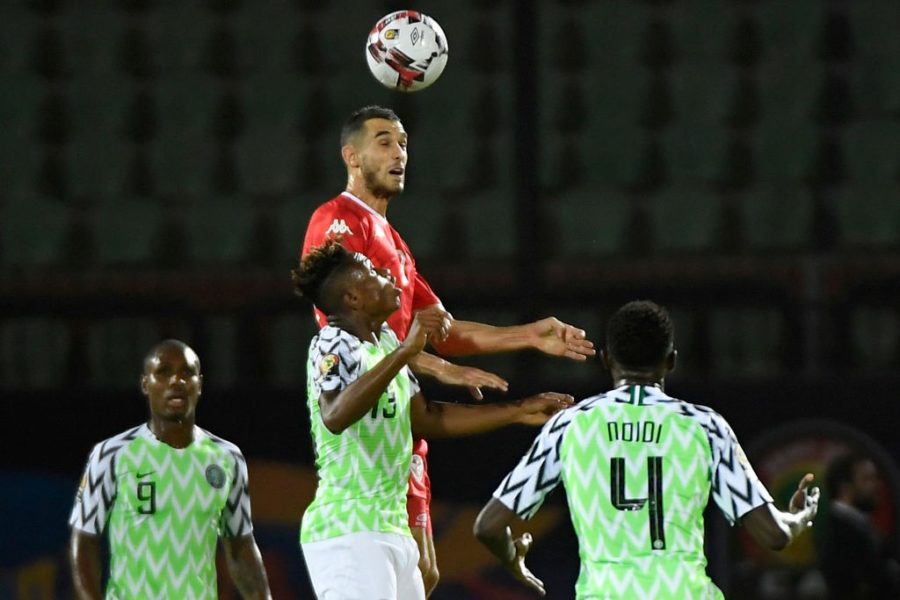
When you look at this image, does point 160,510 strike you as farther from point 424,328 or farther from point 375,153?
point 375,153

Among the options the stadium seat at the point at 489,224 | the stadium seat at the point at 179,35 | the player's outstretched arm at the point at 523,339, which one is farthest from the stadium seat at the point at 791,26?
the player's outstretched arm at the point at 523,339

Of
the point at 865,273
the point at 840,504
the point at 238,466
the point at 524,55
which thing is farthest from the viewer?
the point at 865,273

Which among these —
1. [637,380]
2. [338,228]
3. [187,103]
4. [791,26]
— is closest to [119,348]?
[187,103]

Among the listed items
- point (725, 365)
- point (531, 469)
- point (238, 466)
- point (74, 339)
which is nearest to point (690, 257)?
point (725, 365)

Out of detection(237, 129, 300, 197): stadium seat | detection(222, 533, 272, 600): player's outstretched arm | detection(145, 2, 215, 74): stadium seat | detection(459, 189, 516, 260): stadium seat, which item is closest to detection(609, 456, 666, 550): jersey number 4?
detection(222, 533, 272, 600): player's outstretched arm

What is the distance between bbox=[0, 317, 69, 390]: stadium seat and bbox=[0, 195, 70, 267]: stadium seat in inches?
39.5

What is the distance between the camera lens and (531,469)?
4078mm

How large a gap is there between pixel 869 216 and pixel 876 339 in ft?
3.67

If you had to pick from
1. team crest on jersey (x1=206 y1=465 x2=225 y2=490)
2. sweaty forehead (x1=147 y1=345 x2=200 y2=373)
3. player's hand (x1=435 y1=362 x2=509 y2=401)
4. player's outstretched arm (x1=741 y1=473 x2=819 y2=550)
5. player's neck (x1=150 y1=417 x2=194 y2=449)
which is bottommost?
team crest on jersey (x1=206 y1=465 x2=225 y2=490)

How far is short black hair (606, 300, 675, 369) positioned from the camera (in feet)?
13.3

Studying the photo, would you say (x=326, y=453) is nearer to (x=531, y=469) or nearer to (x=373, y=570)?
(x=373, y=570)

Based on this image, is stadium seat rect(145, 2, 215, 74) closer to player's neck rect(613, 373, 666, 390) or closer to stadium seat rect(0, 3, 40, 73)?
stadium seat rect(0, 3, 40, 73)

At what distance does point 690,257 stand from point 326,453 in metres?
5.27

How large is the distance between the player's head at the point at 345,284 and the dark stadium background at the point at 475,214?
131 inches
